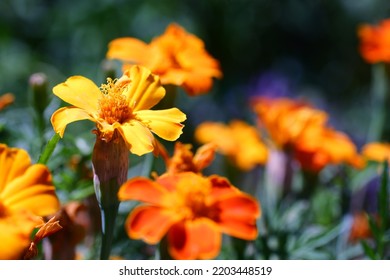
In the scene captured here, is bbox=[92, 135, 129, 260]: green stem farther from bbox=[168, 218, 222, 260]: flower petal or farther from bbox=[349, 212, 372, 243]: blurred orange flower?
bbox=[349, 212, 372, 243]: blurred orange flower

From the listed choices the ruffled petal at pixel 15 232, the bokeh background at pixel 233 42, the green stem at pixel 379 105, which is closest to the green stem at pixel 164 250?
the ruffled petal at pixel 15 232

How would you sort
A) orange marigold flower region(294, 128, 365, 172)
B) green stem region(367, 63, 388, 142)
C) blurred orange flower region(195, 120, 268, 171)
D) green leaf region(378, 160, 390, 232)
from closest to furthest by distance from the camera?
green leaf region(378, 160, 390, 232), orange marigold flower region(294, 128, 365, 172), blurred orange flower region(195, 120, 268, 171), green stem region(367, 63, 388, 142)

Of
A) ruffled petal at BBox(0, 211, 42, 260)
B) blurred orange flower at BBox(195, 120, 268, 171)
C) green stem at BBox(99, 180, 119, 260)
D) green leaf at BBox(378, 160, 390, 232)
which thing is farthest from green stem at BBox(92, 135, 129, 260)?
blurred orange flower at BBox(195, 120, 268, 171)

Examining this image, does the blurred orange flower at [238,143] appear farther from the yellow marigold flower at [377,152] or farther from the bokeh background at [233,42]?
the bokeh background at [233,42]

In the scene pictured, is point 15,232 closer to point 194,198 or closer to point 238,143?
→ point 194,198

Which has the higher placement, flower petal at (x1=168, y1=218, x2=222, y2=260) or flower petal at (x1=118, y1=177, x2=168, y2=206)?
flower petal at (x1=118, y1=177, x2=168, y2=206)

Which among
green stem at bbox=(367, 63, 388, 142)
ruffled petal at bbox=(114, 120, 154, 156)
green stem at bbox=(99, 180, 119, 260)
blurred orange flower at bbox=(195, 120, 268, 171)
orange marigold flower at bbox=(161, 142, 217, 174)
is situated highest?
ruffled petal at bbox=(114, 120, 154, 156)

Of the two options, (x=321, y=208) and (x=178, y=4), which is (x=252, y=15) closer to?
(x=178, y=4)
